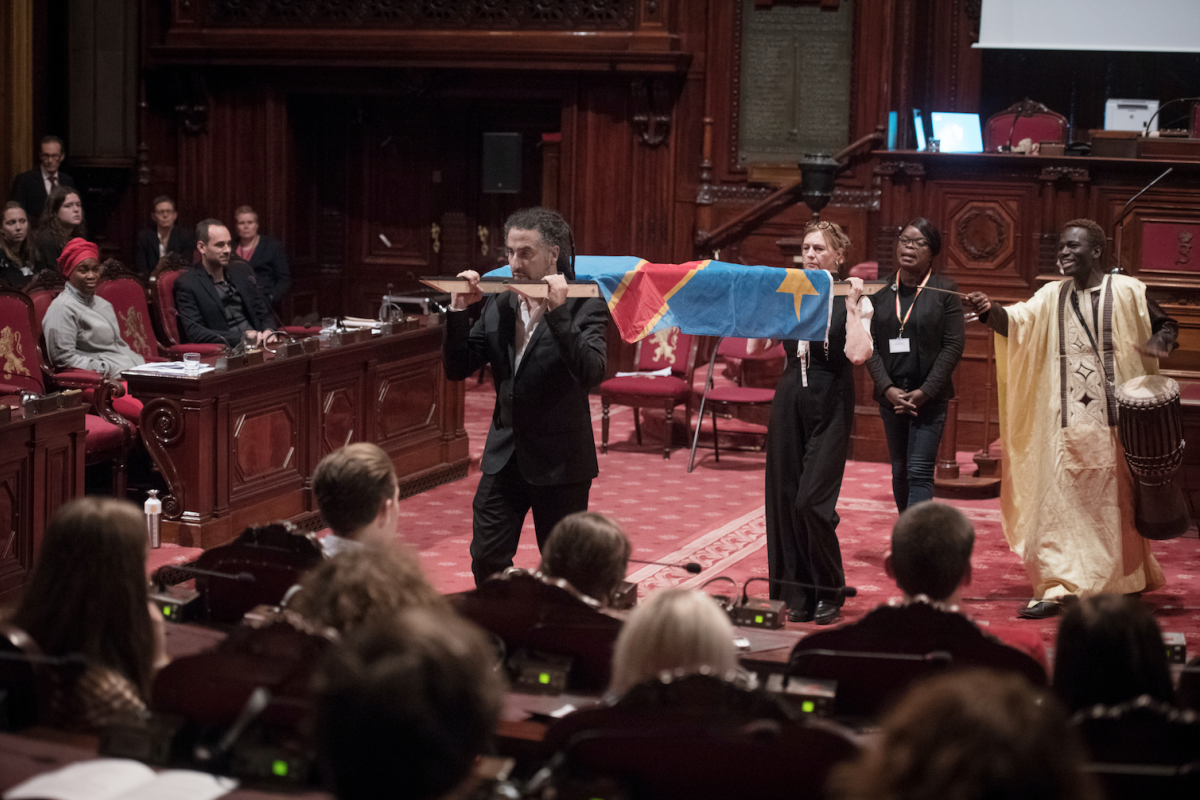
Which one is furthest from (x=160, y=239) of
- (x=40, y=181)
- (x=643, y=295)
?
(x=643, y=295)

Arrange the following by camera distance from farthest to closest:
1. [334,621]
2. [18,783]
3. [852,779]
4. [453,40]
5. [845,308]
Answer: [453,40] → [845,308] → [334,621] → [18,783] → [852,779]

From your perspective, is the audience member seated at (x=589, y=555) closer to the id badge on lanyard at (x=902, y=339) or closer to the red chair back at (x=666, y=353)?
the id badge on lanyard at (x=902, y=339)

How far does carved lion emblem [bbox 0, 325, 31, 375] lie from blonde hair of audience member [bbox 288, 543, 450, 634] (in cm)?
453

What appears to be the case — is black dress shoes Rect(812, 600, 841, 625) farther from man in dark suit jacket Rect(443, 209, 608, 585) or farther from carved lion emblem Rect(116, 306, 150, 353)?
carved lion emblem Rect(116, 306, 150, 353)

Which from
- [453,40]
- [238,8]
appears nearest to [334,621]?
[453,40]

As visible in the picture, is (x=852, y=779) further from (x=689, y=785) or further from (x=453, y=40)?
(x=453, y=40)

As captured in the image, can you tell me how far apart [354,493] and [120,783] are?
1151 mm

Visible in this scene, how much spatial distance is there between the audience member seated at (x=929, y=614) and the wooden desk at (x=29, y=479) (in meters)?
3.48

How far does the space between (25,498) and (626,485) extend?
3493mm

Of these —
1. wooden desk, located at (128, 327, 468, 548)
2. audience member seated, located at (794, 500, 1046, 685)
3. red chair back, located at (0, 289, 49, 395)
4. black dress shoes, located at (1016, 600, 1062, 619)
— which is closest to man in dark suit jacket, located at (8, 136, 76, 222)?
red chair back, located at (0, 289, 49, 395)

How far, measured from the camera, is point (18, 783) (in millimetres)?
2385

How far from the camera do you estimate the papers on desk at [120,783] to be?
7.54 ft

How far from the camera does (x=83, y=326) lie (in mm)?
7242

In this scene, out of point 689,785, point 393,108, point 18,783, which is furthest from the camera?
point 393,108
